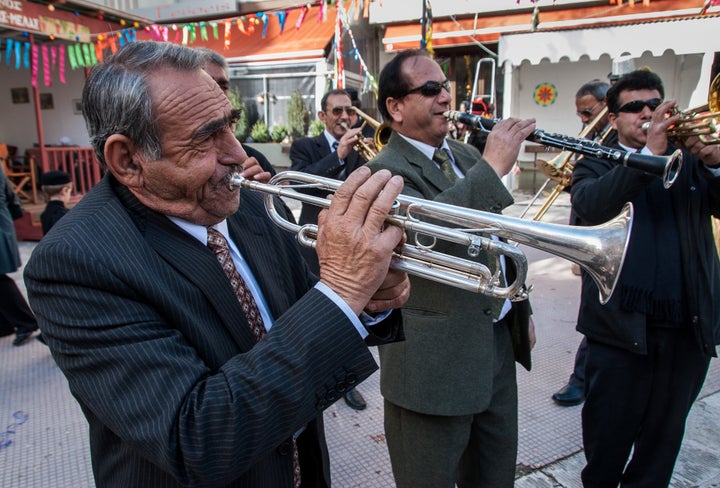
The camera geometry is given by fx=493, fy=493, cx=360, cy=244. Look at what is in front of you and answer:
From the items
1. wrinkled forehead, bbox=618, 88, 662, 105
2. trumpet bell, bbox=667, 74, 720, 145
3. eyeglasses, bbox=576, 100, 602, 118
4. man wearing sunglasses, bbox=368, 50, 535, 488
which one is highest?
eyeglasses, bbox=576, 100, 602, 118

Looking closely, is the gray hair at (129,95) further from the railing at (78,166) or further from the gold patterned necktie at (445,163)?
the railing at (78,166)

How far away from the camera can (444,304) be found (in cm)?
206

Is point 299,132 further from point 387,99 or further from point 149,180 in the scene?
point 149,180

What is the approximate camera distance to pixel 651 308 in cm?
237

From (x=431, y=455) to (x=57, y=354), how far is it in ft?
4.96

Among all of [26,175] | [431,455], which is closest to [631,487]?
[431,455]

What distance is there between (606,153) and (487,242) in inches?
46.8

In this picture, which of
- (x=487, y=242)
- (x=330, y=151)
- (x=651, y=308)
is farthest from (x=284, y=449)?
(x=330, y=151)

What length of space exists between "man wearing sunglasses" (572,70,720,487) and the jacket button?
1781 mm

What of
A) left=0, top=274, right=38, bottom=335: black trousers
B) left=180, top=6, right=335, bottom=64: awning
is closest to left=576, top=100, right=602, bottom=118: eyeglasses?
left=0, top=274, right=38, bottom=335: black trousers

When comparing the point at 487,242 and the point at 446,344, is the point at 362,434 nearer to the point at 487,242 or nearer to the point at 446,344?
the point at 446,344

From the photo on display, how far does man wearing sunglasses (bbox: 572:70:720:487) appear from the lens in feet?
7.70

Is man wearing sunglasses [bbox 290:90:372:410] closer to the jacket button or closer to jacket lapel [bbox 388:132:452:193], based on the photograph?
jacket lapel [bbox 388:132:452:193]

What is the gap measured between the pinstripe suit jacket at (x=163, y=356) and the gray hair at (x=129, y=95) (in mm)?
162
